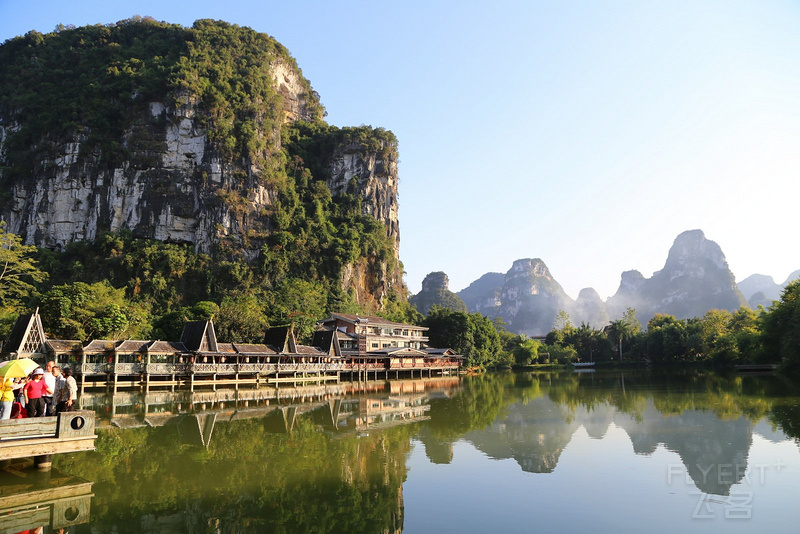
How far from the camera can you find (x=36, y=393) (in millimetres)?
10656

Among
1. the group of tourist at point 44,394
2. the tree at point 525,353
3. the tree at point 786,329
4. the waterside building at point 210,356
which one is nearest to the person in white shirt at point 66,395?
the group of tourist at point 44,394

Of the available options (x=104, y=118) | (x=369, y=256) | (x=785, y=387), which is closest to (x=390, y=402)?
(x=785, y=387)

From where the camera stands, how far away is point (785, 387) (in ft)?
92.9

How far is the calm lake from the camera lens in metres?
8.60

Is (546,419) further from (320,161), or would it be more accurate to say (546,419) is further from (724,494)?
(320,161)

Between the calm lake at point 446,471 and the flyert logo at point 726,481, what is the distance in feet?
0.12

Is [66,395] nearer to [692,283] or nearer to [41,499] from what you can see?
[41,499]

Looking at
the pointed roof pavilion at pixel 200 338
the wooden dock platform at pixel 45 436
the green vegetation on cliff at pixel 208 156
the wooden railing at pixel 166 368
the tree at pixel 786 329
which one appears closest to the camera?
the wooden dock platform at pixel 45 436

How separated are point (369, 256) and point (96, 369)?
4816cm

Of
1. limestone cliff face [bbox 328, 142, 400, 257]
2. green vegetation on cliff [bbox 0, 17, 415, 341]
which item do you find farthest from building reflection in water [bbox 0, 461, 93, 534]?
limestone cliff face [bbox 328, 142, 400, 257]

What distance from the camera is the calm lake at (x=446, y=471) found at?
8.60 meters

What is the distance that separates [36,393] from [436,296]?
13546cm

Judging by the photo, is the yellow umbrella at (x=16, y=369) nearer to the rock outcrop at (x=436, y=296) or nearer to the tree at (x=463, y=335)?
the tree at (x=463, y=335)

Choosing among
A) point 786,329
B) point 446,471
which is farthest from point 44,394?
point 786,329
